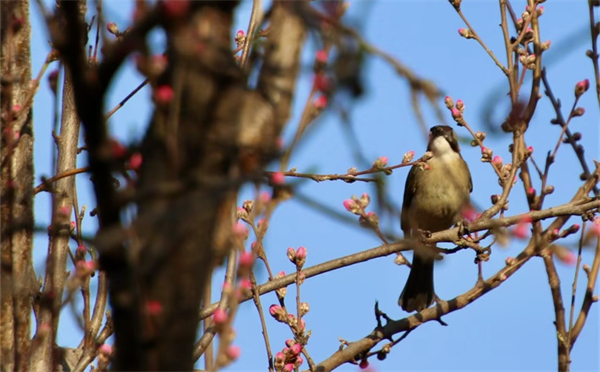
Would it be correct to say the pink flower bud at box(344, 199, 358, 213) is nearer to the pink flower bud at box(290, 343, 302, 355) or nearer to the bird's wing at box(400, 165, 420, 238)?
the pink flower bud at box(290, 343, 302, 355)

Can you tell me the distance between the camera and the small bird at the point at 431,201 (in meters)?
7.86

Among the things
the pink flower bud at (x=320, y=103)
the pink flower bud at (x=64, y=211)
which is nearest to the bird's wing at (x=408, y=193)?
the pink flower bud at (x=64, y=211)

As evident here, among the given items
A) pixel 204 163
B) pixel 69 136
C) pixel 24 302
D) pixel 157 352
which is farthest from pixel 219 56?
pixel 69 136

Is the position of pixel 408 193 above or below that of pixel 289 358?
above

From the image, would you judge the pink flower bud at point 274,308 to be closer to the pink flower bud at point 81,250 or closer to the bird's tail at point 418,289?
the pink flower bud at point 81,250

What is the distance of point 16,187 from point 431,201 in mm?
5361

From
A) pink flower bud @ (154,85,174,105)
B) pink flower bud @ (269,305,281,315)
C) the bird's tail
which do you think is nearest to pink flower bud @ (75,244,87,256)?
pink flower bud @ (269,305,281,315)

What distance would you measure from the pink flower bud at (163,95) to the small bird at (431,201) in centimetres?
605

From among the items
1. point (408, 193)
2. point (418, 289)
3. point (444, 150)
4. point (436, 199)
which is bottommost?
point (418, 289)

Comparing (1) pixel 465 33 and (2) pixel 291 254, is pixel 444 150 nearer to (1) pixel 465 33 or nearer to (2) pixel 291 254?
(1) pixel 465 33

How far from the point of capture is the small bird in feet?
25.8

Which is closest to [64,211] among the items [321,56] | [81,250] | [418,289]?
[81,250]

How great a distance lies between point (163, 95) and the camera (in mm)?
1789

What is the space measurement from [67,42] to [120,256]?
0.45 meters
